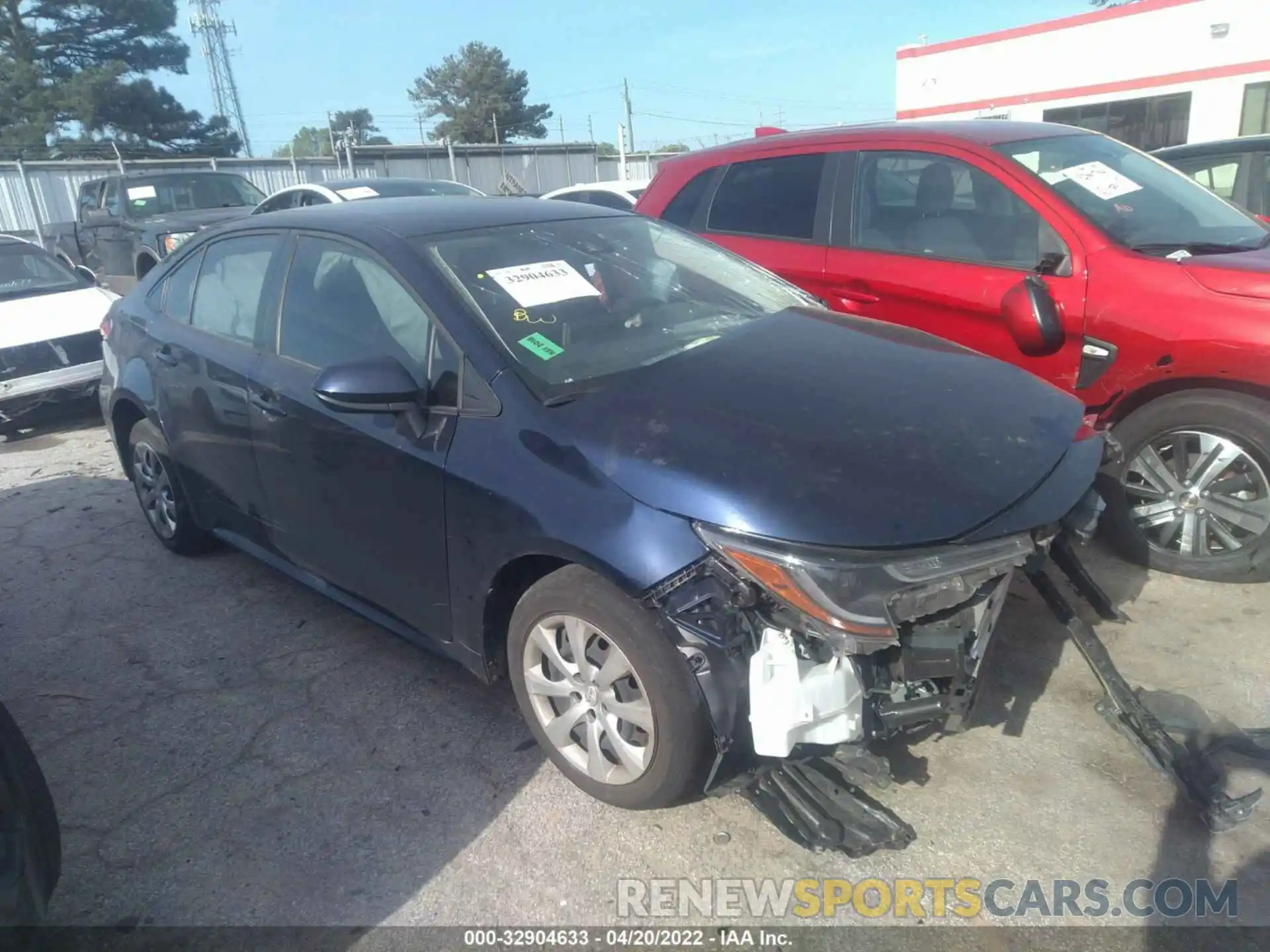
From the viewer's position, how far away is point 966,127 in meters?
4.45

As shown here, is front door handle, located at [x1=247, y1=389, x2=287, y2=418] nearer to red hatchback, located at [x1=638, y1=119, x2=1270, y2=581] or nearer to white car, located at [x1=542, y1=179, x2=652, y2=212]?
red hatchback, located at [x1=638, y1=119, x2=1270, y2=581]

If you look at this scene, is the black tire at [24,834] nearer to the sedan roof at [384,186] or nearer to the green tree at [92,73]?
the sedan roof at [384,186]

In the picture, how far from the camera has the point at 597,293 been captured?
3176mm

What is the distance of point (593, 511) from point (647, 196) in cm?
360

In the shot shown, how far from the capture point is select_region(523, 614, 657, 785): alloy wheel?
2.51m

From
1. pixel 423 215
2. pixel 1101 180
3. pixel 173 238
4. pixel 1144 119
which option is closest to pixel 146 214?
pixel 173 238

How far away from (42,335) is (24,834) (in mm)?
6196

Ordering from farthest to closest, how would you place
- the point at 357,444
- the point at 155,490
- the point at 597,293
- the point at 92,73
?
the point at 92,73 < the point at 155,490 < the point at 597,293 < the point at 357,444

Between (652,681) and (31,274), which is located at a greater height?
(31,274)

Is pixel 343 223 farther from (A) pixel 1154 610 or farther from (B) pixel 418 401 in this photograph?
(A) pixel 1154 610

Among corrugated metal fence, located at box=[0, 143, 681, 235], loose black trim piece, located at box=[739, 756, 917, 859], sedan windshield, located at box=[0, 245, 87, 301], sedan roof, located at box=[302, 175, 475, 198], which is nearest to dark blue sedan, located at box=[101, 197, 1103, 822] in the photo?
loose black trim piece, located at box=[739, 756, 917, 859]

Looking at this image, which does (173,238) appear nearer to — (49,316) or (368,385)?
(49,316)

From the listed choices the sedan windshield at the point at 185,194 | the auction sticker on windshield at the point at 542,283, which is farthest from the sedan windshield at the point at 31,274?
the auction sticker on windshield at the point at 542,283

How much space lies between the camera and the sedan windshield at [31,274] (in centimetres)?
760
